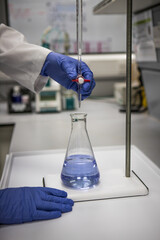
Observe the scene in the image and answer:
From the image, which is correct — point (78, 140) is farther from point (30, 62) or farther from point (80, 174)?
point (30, 62)

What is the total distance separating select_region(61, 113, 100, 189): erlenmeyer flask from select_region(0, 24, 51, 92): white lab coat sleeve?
1.16ft

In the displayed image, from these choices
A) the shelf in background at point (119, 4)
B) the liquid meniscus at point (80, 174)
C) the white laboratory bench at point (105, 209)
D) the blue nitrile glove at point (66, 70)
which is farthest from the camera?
the shelf in background at point (119, 4)

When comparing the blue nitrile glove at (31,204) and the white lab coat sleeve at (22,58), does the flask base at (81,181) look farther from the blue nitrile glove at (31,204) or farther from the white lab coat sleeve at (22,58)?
the white lab coat sleeve at (22,58)

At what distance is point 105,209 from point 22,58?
2.25 ft

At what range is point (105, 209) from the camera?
0.75 m

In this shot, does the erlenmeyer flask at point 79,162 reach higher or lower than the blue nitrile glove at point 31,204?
higher

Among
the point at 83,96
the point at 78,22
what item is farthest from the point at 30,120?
the point at 78,22

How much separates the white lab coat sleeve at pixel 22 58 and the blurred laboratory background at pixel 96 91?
0.35 meters

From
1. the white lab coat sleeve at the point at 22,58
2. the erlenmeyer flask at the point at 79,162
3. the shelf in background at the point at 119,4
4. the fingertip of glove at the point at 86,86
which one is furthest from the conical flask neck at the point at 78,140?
the shelf in background at the point at 119,4

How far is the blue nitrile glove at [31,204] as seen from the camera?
70 cm

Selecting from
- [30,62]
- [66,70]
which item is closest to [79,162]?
[66,70]

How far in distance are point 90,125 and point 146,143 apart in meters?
0.47

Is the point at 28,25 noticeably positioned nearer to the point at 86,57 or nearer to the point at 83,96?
the point at 86,57

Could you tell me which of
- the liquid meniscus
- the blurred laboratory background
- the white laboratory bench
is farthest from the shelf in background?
the liquid meniscus
